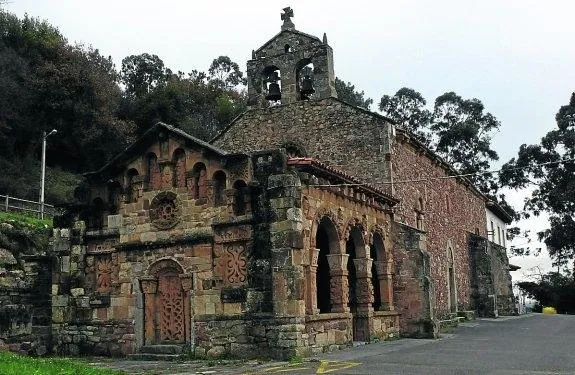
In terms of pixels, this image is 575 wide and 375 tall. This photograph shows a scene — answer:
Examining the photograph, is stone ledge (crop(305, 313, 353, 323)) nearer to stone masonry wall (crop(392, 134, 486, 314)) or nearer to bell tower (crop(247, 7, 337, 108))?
stone masonry wall (crop(392, 134, 486, 314))

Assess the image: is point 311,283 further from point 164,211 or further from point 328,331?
point 164,211

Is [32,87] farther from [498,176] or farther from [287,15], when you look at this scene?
[498,176]

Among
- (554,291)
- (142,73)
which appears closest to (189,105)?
(142,73)

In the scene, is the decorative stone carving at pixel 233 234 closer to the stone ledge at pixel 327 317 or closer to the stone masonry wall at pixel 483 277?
the stone ledge at pixel 327 317

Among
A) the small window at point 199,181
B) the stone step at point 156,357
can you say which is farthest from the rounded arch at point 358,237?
the stone step at point 156,357

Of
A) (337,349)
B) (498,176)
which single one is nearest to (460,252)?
(337,349)

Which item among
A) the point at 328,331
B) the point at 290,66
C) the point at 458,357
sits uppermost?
the point at 290,66

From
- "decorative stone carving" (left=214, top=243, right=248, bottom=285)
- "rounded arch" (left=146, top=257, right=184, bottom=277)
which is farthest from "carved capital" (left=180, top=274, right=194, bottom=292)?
"decorative stone carving" (left=214, top=243, right=248, bottom=285)

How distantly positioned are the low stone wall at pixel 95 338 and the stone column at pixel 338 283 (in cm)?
544

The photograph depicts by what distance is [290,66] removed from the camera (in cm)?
2142

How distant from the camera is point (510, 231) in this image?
5481cm

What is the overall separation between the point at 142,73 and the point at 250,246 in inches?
1699

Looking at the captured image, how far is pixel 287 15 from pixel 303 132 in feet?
14.1

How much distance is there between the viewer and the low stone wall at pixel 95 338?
16203 mm
